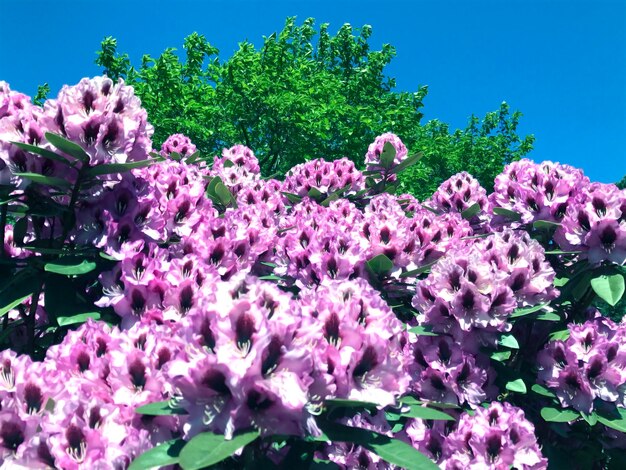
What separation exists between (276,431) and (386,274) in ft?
6.19

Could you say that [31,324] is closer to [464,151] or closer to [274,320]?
[274,320]

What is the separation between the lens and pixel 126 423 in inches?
68.0

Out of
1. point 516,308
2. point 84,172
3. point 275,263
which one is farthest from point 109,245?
point 516,308

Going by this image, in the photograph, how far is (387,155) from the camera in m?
5.18

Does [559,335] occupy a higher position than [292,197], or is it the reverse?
[292,197]

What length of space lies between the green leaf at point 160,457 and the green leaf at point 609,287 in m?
2.36

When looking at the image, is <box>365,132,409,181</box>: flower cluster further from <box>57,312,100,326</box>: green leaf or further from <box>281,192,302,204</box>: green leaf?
<box>57,312,100,326</box>: green leaf

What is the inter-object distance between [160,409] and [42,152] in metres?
1.42

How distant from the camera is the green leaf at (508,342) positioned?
2.86 meters

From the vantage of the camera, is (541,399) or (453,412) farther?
(541,399)

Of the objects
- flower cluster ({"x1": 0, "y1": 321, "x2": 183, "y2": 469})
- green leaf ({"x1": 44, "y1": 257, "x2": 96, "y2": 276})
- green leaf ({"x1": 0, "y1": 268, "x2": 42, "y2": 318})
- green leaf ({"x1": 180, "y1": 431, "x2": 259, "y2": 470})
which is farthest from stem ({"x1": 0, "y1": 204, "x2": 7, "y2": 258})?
green leaf ({"x1": 180, "y1": 431, "x2": 259, "y2": 470})

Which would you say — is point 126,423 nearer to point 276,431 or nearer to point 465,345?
point 276,431

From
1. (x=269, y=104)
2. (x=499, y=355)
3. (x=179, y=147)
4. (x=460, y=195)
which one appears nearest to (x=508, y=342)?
(x=499, y=355)

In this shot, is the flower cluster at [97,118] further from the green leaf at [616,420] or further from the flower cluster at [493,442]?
the green leaf at [616,420]
